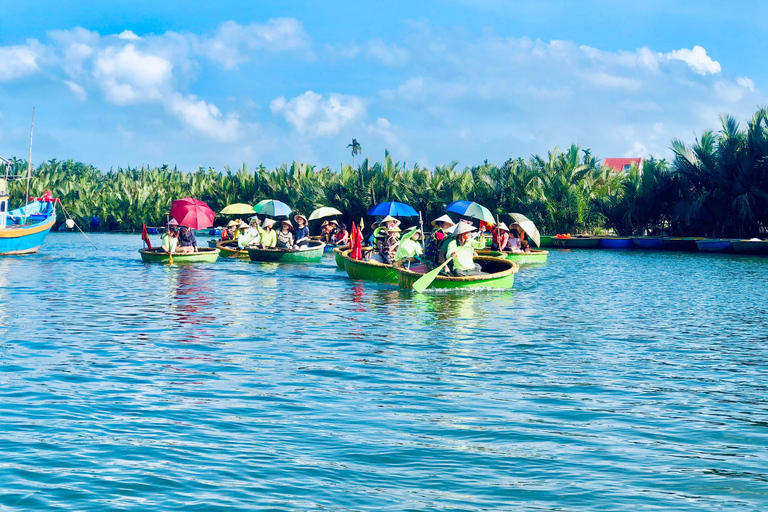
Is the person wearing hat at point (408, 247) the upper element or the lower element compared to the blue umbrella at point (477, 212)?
lower

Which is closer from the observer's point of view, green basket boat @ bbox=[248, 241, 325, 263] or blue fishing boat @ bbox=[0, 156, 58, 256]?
green basket boat @ bbox=[248, 241, 325, 263]

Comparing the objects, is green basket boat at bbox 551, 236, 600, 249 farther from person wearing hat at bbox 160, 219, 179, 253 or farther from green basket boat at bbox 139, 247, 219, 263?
person wearing hat at bbox 160, 219, 179, 253

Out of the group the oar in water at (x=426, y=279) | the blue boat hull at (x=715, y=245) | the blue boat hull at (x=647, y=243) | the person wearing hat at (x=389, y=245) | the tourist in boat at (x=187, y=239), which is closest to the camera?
the oar in water at (x=426, y=279)

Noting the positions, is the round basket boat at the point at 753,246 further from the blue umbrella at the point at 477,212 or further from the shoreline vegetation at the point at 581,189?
the blue umbrella at the point at 477,212

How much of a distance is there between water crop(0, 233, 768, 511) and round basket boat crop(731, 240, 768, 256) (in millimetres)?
25130

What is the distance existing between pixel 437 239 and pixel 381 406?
1460cm

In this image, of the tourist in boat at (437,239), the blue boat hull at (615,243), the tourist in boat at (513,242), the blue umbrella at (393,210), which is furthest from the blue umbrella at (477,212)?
the blue boat hull at (615,243)

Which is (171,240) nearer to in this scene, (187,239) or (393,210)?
(187,239)

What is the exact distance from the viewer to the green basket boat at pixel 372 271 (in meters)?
24.9

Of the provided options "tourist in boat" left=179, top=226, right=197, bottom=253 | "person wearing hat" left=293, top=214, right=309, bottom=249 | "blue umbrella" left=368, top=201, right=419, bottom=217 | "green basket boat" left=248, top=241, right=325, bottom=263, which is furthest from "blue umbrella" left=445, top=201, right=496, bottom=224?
"tourist in boat" left=179, top=226, right=197, bottom=253

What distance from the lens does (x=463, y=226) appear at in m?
21.2

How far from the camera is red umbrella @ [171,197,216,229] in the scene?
33.7 m

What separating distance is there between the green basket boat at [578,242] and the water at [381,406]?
31375 mm

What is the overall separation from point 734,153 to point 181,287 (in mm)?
32869
